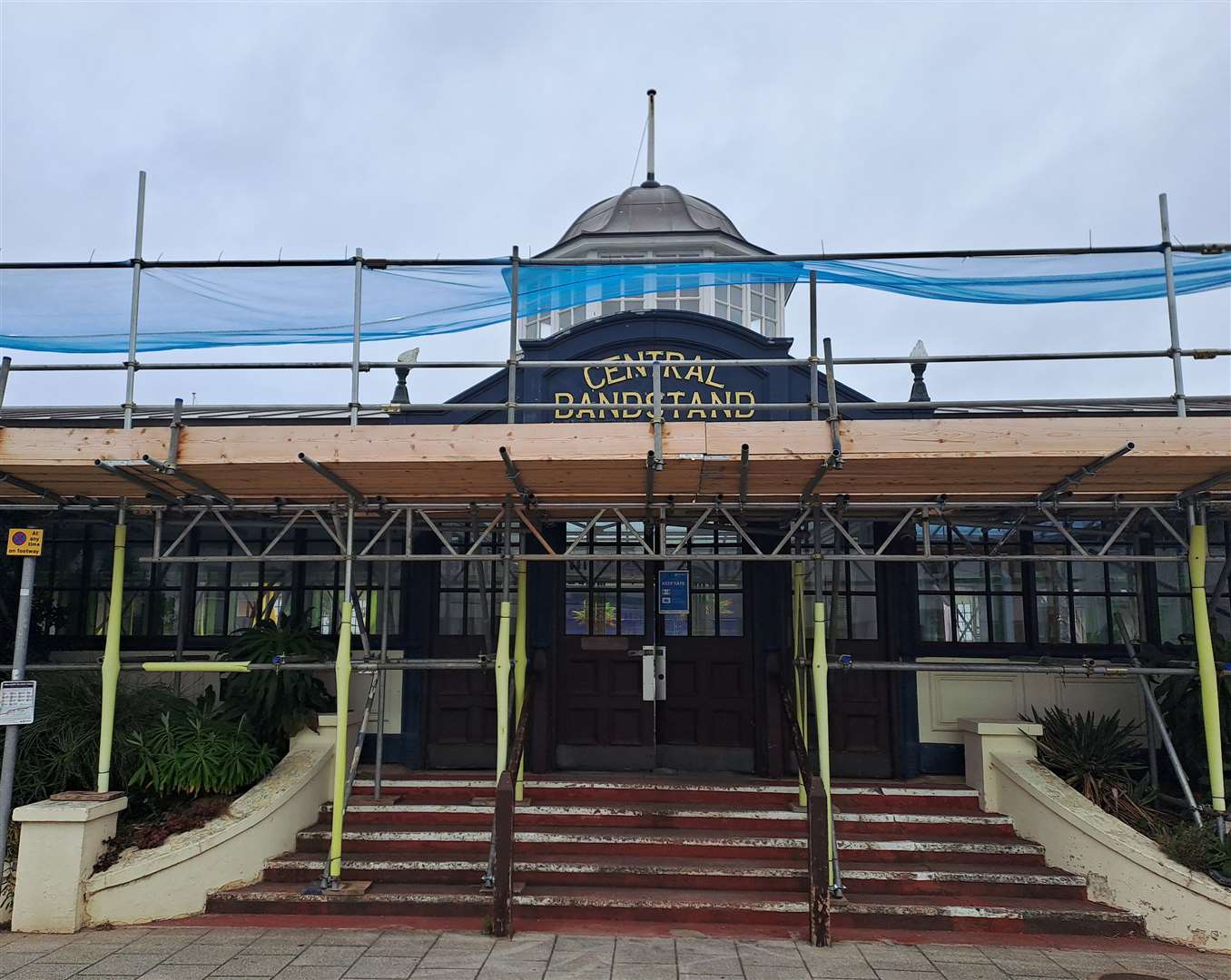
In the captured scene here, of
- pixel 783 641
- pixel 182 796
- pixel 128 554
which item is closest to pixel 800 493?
pixel 783 641

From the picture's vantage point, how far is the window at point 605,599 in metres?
9.78

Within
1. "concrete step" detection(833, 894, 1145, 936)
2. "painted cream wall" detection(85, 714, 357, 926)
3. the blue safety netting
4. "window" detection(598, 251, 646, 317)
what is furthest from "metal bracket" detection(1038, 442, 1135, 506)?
"painted cream wall" detection(85, 714, 357, 926)

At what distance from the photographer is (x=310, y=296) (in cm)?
779

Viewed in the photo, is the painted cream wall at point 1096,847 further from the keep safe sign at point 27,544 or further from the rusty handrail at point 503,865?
the keep safe sign at point 27,544

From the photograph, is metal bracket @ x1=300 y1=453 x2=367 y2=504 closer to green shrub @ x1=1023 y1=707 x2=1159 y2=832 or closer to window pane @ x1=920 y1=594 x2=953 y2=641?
window pane @ x1=920 y1=594 x2=953 y2=641

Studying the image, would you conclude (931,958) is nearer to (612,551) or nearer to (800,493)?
(800,493)

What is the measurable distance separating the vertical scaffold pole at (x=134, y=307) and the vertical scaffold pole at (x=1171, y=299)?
812 cm

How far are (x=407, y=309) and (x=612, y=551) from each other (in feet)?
11.6

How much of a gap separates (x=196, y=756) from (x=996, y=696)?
297 inches

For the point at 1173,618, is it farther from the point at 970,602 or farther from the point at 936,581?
the point at 936,581

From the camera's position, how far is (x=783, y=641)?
929 cm

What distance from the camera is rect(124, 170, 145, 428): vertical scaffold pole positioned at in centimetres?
756

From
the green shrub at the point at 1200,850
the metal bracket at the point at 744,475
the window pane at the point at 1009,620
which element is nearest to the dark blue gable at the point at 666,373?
the metal bracket at the point at 744,475

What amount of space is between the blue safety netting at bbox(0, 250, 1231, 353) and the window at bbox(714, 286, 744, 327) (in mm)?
5315
